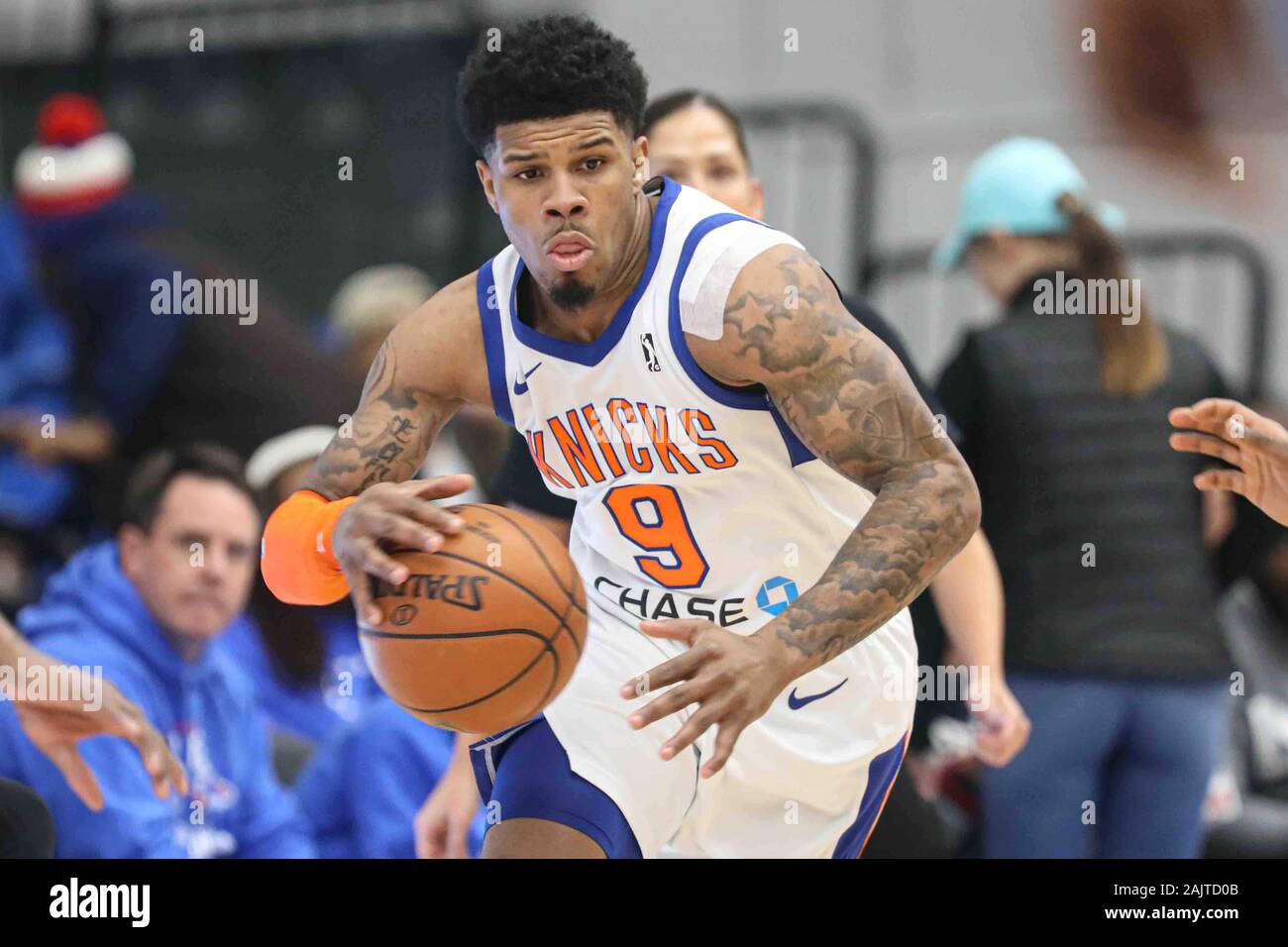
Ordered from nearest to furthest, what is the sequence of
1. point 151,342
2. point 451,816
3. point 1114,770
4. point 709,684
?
point 709,684
point 451,816
point 1114,770
point 151,342

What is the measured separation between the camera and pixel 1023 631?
16.8ft

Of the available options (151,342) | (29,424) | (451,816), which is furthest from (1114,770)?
(29,424)

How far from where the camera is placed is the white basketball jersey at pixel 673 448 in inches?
131

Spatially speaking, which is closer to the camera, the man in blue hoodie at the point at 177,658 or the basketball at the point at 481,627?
the basketball at the point at 481,627

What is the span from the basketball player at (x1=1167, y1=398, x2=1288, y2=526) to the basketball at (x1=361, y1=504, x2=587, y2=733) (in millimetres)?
1214

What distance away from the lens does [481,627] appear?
10.3 feet

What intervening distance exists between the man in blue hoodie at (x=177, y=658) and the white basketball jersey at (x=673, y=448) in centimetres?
197

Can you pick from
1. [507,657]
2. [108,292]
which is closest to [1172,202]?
[108,292]

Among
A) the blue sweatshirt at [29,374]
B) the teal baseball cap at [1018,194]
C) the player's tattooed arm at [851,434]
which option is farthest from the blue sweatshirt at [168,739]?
the teal baseball cap at [1018,194]

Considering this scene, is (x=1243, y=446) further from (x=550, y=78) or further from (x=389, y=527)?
(x=389, y=527)

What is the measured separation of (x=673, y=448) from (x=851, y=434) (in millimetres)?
411

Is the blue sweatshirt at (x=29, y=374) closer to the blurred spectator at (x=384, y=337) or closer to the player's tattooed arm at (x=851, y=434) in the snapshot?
the blurred spectator at (x=384, y=337)
